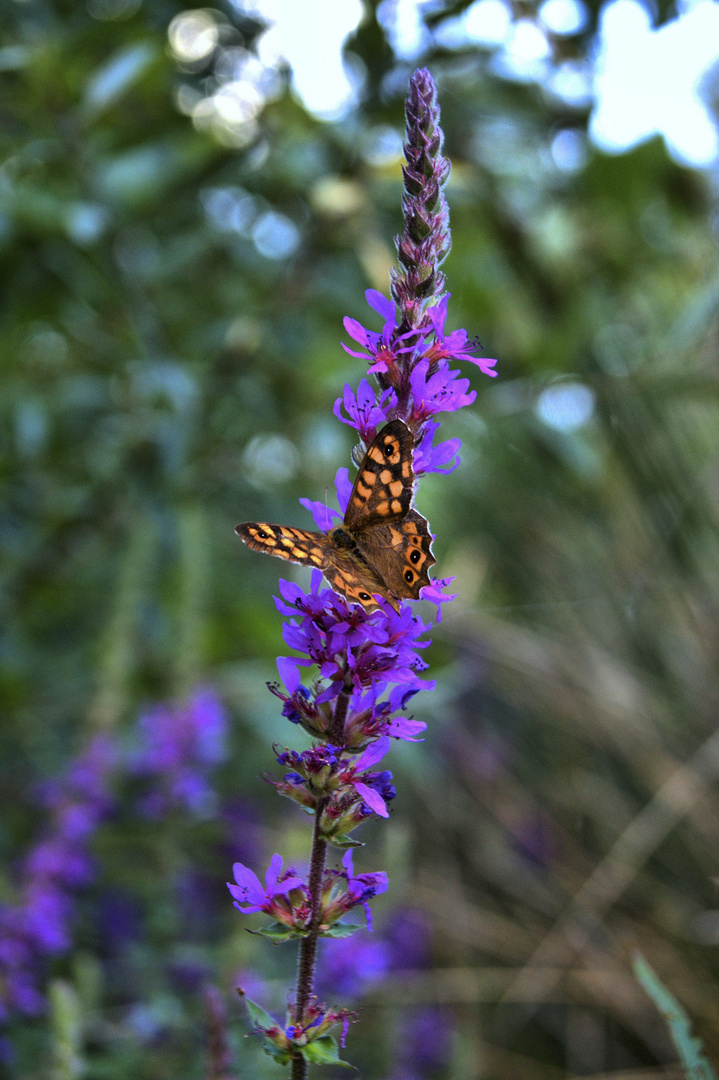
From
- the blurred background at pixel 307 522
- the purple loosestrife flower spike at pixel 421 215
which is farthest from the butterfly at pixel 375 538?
the blurred background at pixel 307 522

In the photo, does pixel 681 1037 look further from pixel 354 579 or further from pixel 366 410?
pixel 366 410

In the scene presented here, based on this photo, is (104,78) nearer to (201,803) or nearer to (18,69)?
(18,69)

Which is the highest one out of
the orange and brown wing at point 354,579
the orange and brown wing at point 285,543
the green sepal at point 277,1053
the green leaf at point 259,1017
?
the orange and brown wing at point 285,543

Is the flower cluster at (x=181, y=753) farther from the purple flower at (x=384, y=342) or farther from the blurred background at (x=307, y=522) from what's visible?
the purple flower at (x=384, y=342)

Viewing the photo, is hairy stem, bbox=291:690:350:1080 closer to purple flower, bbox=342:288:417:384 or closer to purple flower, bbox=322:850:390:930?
purple flower, bbox=322:850:390:930

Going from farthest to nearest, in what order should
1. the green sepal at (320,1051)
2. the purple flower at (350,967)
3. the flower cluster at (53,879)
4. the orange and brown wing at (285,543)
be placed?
the purple flower at (350,967), the flower cluster at (53,879), the orange and brown wing at (285,543), the green sepal at (320,1051)

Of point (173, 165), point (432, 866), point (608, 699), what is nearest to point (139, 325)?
point (173, 165)
